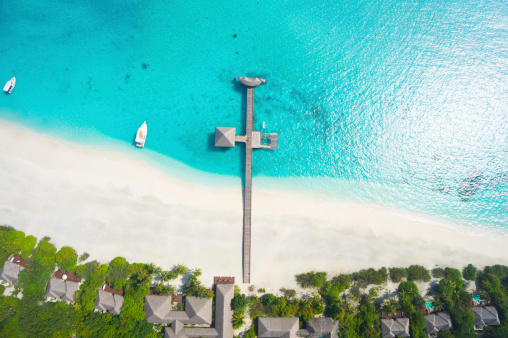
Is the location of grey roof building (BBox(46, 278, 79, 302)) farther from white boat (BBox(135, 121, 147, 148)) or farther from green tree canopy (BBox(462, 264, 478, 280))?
green tree canopy (BBox(462, 264, 478, 280))

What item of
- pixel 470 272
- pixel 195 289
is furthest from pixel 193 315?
pixel 470 272

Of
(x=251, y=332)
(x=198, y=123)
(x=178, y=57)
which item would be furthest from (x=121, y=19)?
(x=251, y=332)

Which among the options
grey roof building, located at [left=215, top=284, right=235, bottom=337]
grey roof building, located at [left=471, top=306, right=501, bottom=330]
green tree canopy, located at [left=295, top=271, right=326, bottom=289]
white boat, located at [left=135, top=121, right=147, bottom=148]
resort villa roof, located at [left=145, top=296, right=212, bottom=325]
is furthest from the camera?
white boat, located at [left=135, top=121, right=147, bottom=148]

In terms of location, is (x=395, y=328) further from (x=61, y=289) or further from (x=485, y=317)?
(x=61, y=289)

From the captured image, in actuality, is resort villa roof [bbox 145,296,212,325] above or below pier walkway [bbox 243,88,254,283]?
below

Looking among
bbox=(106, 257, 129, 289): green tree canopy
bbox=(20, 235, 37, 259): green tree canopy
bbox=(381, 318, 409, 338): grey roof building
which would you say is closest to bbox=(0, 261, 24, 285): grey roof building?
bbox=(20, 235, 37, 259): green tree canopy

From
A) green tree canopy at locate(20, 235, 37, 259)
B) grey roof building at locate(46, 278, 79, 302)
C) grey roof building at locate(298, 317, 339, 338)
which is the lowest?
grey roof building at locate(298, 317, 339, 338)

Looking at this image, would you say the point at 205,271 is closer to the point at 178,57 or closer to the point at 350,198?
the point at 350,198
